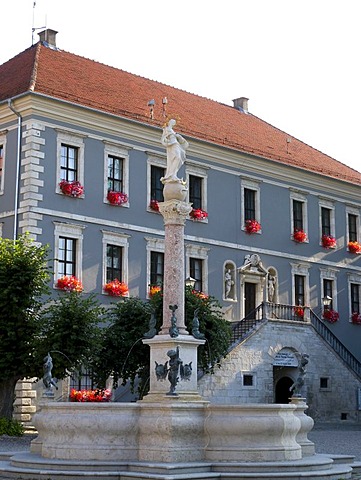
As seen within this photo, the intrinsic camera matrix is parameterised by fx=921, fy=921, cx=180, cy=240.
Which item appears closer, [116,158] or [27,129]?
[27,129]

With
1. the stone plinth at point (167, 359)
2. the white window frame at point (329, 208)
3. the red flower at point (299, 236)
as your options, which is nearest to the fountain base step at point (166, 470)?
the stone plinth at point (167, 359)

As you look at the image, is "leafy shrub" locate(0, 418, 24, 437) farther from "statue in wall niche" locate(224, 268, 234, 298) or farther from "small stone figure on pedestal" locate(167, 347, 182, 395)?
"statue in wall niche" locate(224, 268, 234, 298)

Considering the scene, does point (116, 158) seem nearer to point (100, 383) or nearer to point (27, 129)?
point (27, 129)

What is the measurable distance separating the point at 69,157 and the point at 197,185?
20.5 feet

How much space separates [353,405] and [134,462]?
23.7 metres

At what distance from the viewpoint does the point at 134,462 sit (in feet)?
47.5

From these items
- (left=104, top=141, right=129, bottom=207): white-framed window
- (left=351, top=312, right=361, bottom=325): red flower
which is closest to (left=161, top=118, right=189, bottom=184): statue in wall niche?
(left=104, top=141, right=129, bottom=207): white-framed window

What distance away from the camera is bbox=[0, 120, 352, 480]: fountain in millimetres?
14305

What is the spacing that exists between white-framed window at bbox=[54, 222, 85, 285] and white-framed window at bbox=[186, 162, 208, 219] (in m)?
5.78

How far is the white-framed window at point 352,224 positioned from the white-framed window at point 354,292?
1769mm

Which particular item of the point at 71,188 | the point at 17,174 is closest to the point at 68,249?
the point at 71,188

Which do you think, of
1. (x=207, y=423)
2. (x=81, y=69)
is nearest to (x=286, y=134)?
(x=81, y=69)

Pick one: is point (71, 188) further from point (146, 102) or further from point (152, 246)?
point (146, 102)

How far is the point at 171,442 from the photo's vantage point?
575 inches
